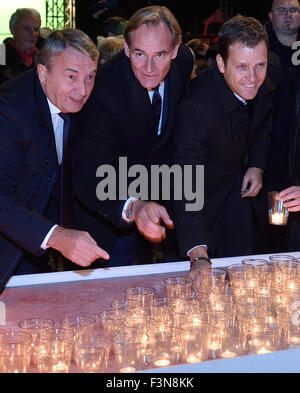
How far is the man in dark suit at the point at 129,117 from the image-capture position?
10.7 feet

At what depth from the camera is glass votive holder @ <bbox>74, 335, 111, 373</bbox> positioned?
1.84 metres

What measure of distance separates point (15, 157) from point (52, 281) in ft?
1.91

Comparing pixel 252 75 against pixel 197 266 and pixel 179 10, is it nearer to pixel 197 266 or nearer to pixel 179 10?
pixel 197 266

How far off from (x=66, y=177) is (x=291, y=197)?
1107 millimetres

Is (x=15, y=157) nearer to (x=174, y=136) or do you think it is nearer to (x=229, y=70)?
(x=174, y=136)

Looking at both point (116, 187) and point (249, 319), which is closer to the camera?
point (249, 319)

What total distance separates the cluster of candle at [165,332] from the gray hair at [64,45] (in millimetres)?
1191

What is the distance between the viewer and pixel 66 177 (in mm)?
3170

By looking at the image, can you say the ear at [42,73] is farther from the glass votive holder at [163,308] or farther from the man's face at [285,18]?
the man's face at [285,18]

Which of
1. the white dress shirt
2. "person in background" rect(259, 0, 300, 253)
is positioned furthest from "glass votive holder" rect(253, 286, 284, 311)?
"person in background" rect(259, 0, 300, 253)

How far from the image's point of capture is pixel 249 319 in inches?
82.3

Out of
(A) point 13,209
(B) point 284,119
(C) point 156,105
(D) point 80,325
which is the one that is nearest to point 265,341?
(D) point 80,325

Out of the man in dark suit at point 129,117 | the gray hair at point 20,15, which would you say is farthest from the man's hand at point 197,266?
the gray hair at point 20,15
